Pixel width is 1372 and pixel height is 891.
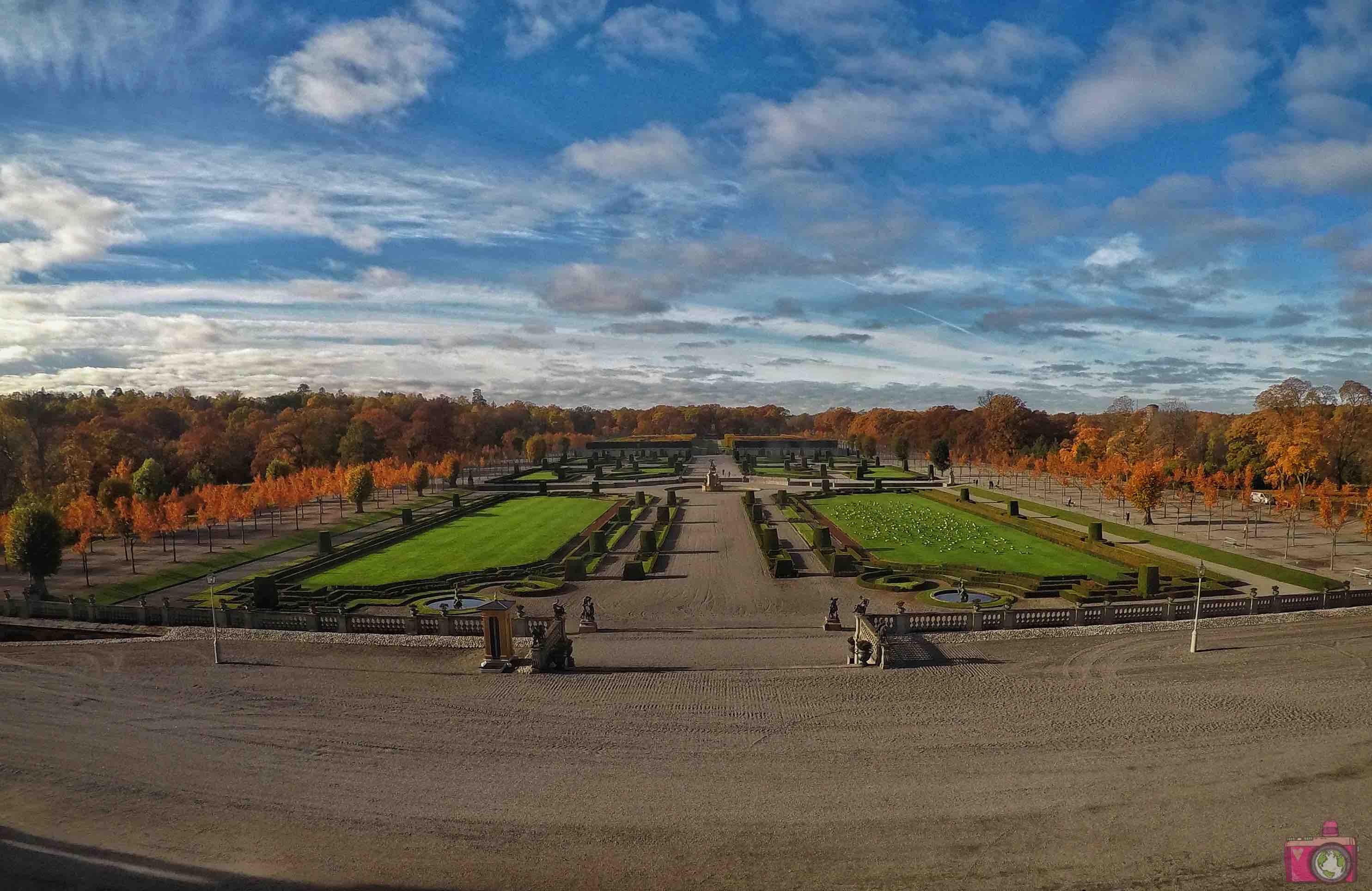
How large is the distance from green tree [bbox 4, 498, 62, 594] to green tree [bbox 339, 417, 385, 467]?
1941 inches

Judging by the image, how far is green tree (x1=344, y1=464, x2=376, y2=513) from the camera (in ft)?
192

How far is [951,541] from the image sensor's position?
43719 mm

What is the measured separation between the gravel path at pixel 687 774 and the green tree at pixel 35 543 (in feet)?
33.8

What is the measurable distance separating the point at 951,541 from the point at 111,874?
4047 cm

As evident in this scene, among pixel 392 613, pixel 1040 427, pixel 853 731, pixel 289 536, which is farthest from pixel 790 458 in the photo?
pixel 853 731

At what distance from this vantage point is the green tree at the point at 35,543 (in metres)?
29.0

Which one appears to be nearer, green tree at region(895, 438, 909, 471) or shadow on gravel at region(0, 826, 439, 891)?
shadow on gravel at region(0, 826, 439, 891)

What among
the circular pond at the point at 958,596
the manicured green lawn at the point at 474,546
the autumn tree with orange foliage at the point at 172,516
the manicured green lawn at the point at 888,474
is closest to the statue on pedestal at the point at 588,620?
the manicured green lawn at the point at 474,546

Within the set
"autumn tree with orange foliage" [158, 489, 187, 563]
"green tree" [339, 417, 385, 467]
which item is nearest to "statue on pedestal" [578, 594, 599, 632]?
"autumn tree with orange foliage" [158, 489, 187, 563]

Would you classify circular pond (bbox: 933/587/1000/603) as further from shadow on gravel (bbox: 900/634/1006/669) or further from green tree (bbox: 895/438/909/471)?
green tree (bbox: 895/438/909/471)

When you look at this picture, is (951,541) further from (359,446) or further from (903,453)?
(359,446)

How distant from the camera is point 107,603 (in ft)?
99.1

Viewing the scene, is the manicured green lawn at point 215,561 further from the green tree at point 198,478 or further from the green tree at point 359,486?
the green tree at point 198,478

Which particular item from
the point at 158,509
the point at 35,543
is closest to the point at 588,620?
the point at 35,543
